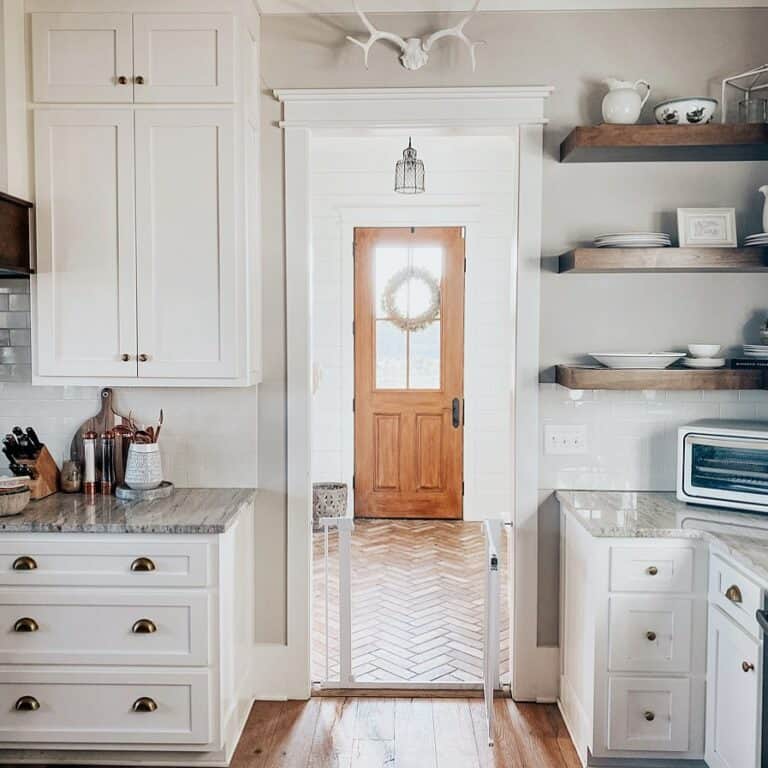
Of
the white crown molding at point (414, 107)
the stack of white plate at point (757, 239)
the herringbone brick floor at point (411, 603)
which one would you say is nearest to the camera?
the stack of white plate at point (757, 239)

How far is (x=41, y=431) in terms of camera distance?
9.56 ft

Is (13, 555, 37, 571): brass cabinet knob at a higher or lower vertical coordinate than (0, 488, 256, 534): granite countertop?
lower

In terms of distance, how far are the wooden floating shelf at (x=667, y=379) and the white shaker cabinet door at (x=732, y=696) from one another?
0.80 meters

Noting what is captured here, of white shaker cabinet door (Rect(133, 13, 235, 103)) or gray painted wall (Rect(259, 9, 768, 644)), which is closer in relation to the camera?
white shaker cabinet door (Rect(133, 13, 235, 103))

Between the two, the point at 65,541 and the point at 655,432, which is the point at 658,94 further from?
the point at 65,541

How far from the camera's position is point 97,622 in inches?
94.3

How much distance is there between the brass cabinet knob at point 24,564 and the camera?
2.38 meters

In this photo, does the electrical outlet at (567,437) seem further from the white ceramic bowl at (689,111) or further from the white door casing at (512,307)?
the white ceramic bowl at (689,111)

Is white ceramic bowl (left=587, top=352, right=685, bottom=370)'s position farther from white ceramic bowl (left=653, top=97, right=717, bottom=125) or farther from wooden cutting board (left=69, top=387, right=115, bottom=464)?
wooden cutting board (left=69, top=387, right=115, bottom=464)

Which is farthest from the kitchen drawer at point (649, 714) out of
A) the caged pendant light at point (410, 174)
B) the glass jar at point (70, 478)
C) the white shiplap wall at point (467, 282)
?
the caged pendant light at point (410, 174)

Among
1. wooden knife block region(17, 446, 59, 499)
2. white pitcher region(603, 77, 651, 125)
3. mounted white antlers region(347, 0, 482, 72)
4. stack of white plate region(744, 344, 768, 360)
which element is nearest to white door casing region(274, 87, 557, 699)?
mounted white antlers region(347, 0, 482, 72)

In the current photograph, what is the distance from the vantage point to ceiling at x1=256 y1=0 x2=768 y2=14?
2799 millimetres

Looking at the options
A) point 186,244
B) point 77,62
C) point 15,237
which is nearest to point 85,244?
point 15,237

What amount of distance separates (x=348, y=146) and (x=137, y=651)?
12.7 ft
